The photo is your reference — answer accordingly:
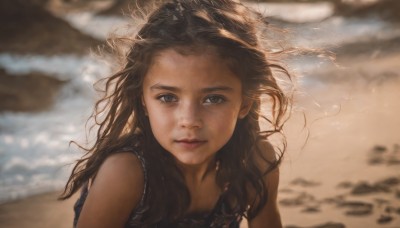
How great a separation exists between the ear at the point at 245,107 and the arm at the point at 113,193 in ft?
1.36

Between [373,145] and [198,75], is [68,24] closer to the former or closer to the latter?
[373,145]

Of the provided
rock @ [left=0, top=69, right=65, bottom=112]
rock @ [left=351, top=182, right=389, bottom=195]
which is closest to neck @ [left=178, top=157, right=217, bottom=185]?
rock @ [left=351, top=182, right=389, bottom=195]

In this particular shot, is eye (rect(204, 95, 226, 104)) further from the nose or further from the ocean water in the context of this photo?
the ocean water

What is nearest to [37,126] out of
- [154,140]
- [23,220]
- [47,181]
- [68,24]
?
[47,181]

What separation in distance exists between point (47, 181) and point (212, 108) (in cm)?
150

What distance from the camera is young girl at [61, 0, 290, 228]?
2.11 meters

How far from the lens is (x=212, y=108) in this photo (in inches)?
83.4

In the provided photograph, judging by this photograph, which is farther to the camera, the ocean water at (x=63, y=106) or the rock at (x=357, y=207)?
the ocean water at (x=63, y=106)

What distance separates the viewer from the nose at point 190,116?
6.74ft

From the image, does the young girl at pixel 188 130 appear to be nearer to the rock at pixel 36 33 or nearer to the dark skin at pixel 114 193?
the dark skin at pixel 114 193

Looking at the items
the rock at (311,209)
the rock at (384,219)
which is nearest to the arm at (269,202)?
the rock at (311,209)

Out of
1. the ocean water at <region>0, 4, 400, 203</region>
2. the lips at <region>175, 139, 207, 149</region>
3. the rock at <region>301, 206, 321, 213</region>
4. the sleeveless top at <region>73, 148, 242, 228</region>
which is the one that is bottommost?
the sleeveless top at <region>73, 148, 242, 228</region>

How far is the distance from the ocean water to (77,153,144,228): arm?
1.11 m

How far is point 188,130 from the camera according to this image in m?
2.07
